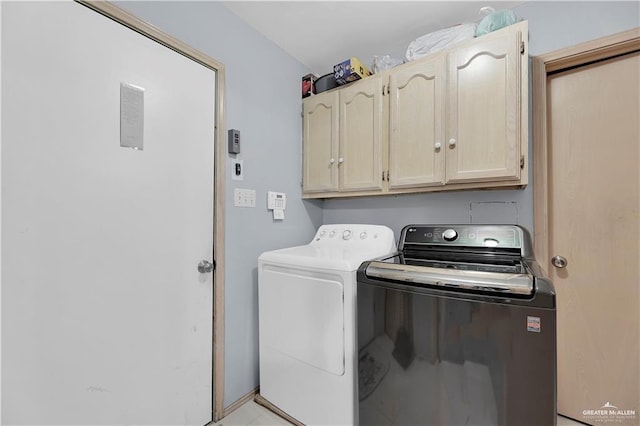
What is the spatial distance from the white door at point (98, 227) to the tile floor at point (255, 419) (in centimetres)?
15

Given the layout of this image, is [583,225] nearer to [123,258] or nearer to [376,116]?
[376,116]

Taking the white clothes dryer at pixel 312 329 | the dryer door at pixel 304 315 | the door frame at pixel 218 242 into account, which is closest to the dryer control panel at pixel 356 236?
the white clothes dryer at pixel 312 329

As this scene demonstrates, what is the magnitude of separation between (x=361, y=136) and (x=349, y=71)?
1.48 feet

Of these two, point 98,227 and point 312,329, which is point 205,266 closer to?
point 98,227

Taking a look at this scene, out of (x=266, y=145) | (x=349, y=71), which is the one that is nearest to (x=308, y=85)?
(x=349, y=71)

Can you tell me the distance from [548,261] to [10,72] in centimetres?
260

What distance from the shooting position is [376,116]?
1821mm

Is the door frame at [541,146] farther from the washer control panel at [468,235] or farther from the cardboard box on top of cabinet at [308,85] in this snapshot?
the cardboard box on top of cabinet at [308,85]

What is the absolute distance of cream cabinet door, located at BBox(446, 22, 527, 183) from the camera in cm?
137

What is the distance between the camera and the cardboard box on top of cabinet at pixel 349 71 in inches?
73.8

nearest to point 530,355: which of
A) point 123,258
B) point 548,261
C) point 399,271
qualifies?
point 399,271

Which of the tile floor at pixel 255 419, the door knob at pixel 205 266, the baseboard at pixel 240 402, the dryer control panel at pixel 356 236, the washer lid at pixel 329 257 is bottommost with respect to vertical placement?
the tile floor at pixel 255 419

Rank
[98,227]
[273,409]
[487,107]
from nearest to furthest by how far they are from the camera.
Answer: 1. [98,227]
2. [487,107]
3. [273,409]

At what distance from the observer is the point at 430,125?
1625mm
